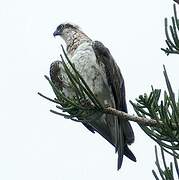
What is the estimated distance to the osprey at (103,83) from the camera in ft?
20.3

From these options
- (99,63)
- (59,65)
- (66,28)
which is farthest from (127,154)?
(66,28)

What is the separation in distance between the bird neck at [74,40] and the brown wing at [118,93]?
80 cm

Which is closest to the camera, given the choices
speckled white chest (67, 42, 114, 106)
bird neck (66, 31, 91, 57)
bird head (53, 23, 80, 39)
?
speckled white chest (67, 42, 114, 106)

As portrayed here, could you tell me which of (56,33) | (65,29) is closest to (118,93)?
(65,29)

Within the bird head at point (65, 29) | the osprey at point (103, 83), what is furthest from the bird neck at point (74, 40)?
the osprey at point (103, 83)

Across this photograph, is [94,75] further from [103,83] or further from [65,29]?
[65,29]

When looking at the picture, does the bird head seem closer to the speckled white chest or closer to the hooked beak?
the hooked beak

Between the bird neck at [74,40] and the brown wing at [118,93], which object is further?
the bird neck at [74,40]

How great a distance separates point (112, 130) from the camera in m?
6.68

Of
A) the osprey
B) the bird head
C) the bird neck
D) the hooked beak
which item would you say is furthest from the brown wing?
the hooked beak

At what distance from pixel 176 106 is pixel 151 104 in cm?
31

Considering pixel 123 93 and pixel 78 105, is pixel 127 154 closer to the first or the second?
pixel 123 93

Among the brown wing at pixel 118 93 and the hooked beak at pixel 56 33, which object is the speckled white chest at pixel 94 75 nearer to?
the brown wing at pixel 118 93

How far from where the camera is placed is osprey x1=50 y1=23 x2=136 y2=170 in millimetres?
6195
